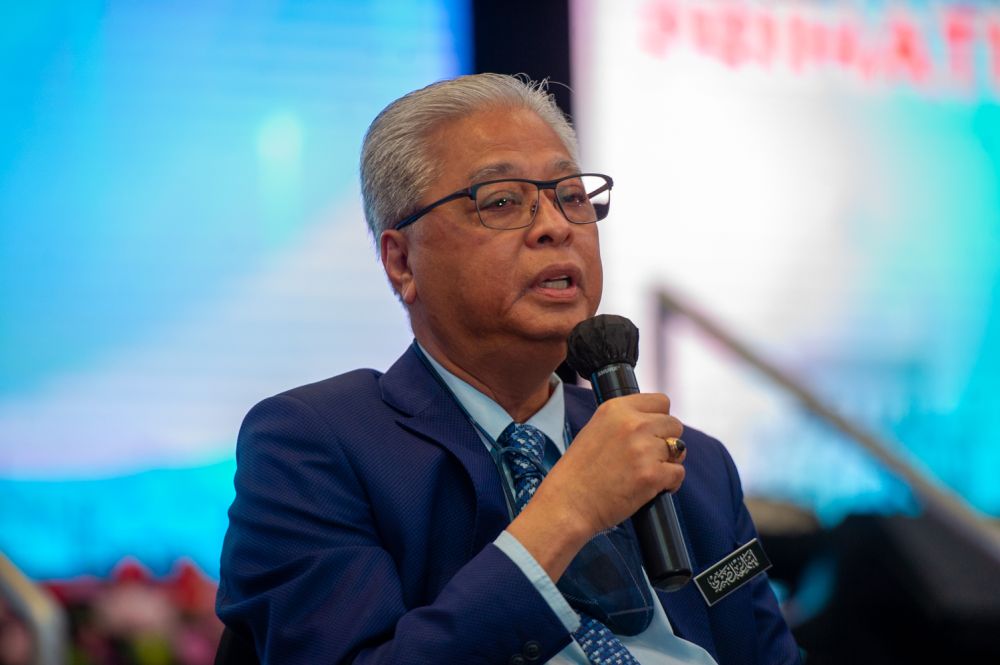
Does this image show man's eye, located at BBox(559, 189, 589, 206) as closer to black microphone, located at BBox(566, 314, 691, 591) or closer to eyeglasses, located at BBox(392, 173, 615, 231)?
eyeglasses, located at BBox(392, 173, 615, 231)

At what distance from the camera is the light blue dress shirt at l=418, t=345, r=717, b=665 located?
131 centimetres

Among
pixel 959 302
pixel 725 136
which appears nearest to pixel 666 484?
pixel 725 136

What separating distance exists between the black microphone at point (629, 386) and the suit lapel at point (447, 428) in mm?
203

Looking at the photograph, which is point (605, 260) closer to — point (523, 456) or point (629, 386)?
point (523, 456)

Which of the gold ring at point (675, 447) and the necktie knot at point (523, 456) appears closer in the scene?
the gold ring at point (675, 447)

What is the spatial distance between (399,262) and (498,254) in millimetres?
232

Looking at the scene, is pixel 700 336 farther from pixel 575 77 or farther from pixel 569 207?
pixel 569 207

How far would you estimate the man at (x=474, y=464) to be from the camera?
4.33 feet

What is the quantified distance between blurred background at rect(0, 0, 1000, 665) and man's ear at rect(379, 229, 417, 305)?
149 centimetres

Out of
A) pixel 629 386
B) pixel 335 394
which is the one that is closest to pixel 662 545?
pixel 629 386

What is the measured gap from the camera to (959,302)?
389 cm

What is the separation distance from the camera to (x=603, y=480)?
132 centimetres

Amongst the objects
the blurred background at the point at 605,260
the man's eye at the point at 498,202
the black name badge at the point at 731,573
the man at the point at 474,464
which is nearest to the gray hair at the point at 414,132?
the man at the point at 474,464

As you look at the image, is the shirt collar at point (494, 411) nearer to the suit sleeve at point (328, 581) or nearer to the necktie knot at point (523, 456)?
the necktie knot at point (523, 456)
